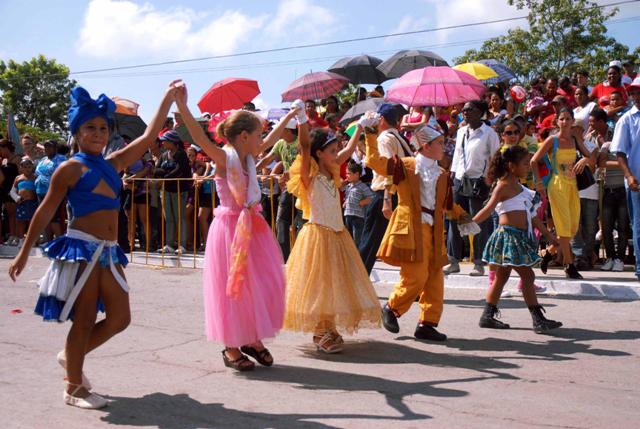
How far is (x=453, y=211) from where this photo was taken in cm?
745

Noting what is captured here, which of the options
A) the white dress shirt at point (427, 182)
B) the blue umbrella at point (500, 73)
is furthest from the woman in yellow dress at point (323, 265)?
the blue umbrella at point (500, 73)

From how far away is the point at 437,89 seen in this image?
11.9 meters

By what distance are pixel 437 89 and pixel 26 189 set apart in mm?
8519

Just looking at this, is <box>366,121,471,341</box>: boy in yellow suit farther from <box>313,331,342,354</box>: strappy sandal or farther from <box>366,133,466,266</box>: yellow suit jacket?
<box>313,331,342,354</box>: strappy sandal

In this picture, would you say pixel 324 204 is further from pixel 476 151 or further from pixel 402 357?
pixel 476 151

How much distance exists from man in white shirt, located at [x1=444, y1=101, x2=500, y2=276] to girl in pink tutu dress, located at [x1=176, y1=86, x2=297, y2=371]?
5024 mm

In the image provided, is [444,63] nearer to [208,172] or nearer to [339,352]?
[208,172]

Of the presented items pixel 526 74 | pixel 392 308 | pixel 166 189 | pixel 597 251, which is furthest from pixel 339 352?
pixel 526 74

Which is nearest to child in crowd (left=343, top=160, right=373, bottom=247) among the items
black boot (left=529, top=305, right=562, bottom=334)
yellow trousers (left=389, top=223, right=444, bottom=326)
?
yellow trousers (left=389, top=223, right=444, bottom=326)

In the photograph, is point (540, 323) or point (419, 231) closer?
point (419, 231)

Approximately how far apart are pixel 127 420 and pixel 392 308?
10.0 feet

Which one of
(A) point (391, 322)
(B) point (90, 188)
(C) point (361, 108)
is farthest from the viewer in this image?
(C) point (361, 108)

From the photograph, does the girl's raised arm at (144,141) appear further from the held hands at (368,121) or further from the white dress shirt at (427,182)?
the white dress shirt at (427,182)

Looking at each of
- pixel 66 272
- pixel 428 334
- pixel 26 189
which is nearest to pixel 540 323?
pixel 428 334
